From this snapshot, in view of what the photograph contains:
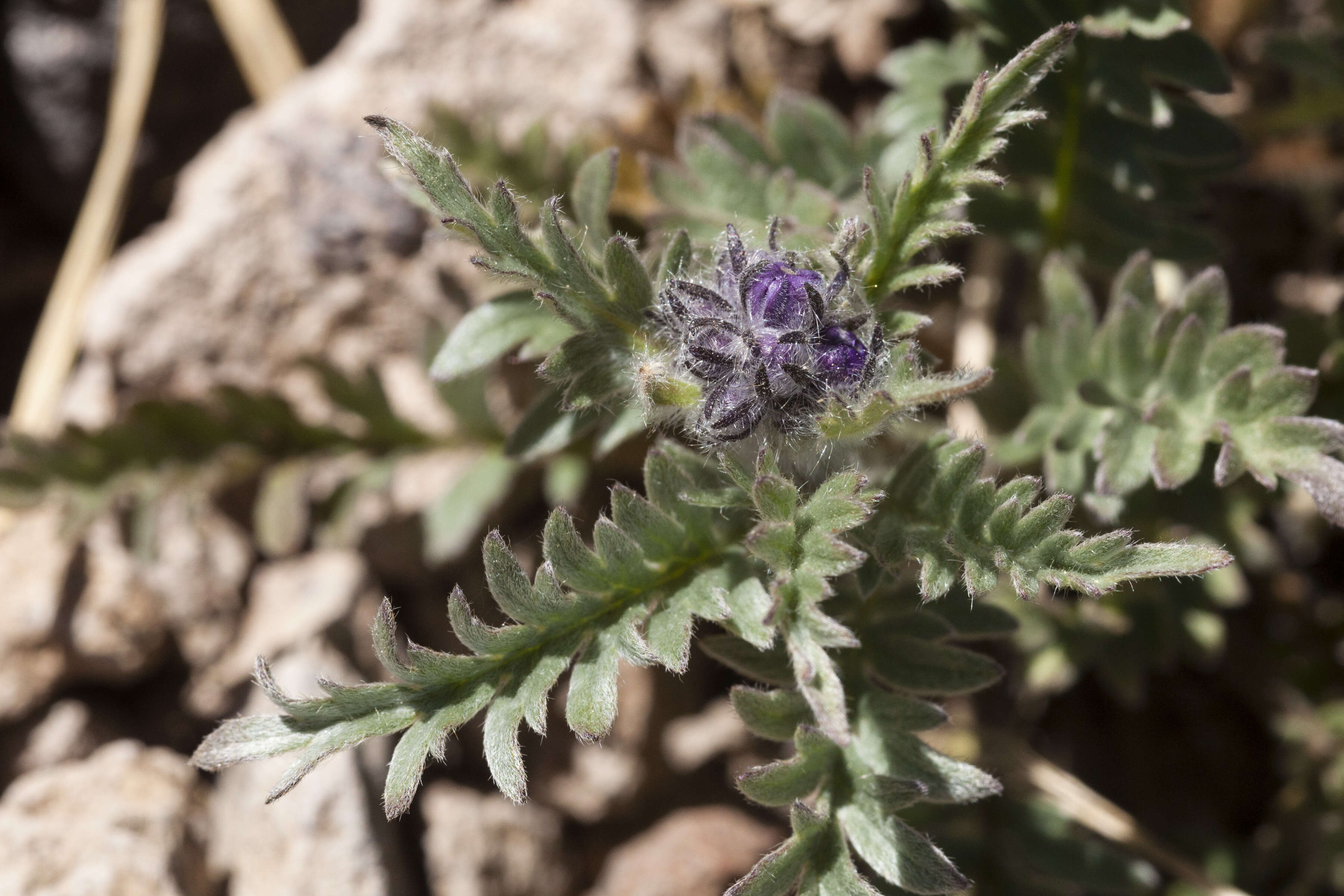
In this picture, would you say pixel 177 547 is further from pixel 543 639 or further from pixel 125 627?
pixel 543 639

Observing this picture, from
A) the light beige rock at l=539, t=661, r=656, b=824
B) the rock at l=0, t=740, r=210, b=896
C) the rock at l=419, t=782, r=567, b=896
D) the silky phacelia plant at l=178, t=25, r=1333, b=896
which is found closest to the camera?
the silky phacelia plant at l=178, t=25, r=1333, b=896

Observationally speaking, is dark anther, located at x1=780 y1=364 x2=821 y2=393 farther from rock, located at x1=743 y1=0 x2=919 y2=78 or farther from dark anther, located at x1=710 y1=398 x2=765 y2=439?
rock, located at x1=743 y1=0 x2=919 y2=78

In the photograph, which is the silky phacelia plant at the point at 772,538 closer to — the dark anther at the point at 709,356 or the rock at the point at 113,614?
the dark anther at the point at 709,356

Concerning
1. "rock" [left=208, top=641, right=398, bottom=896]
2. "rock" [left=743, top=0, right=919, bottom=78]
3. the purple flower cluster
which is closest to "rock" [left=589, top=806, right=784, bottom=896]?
"rock" [left=208, top=641, right=398, bottom=896]

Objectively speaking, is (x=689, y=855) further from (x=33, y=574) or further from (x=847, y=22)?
(x=847, y=22)

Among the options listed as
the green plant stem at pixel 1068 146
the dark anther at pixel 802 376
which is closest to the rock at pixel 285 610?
the dark anther at pixel 802 376

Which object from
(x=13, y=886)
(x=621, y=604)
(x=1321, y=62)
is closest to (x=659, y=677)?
(x=621, y=604)
